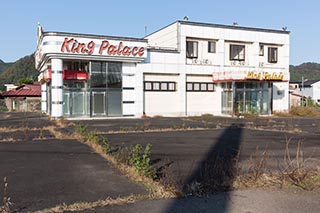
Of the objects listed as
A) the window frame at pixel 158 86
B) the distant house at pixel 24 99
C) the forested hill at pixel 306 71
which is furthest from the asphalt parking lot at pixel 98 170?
the forested hill at pixel 306 71

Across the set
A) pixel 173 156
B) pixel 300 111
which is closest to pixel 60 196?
pixel 173 156

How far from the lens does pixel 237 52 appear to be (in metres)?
33.5

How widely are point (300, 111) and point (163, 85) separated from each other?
14276 mm

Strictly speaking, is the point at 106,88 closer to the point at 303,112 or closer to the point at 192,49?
Answer: the point at 192,49

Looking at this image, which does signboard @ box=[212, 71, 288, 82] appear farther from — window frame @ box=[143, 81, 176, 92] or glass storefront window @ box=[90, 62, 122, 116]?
glass storefront window @ box=[90, 62, 122, 116]

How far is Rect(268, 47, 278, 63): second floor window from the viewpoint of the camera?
1366 inches

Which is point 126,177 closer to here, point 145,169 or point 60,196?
point 145,169

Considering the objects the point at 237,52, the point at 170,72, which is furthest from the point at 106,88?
the point at 237,52

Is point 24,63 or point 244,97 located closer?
point 244,97

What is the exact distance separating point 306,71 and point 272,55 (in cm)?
11838

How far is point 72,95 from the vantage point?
1083 inches

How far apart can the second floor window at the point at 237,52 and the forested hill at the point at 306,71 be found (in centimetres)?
10426

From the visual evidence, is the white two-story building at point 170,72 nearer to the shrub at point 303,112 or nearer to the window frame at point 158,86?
the window frame at point 158,86

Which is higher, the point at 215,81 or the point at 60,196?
the point at 215,81
